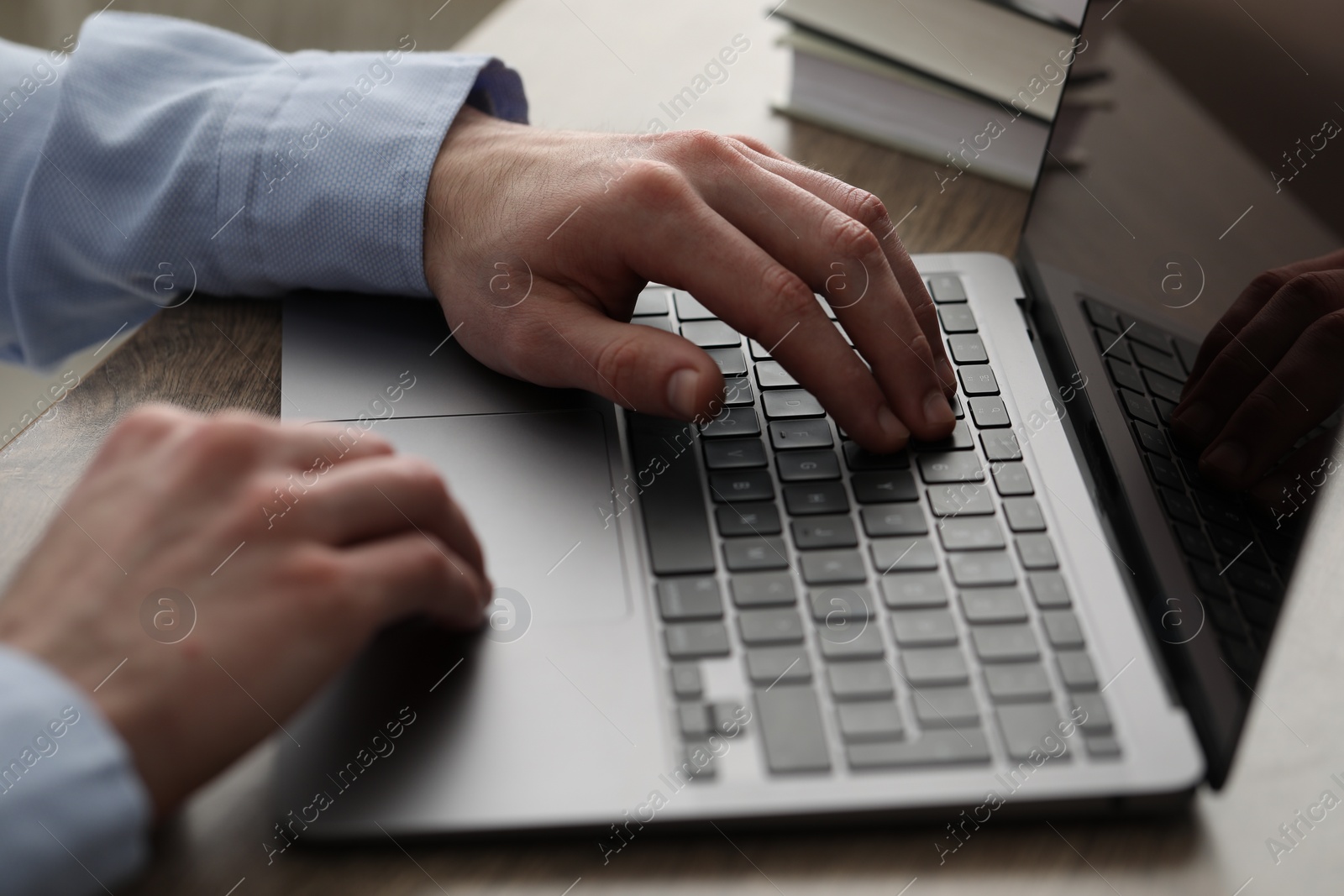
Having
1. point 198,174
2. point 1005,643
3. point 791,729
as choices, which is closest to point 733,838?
point 791,729

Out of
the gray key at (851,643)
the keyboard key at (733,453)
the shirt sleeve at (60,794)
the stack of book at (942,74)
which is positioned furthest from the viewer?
the stack of book at (942,74)

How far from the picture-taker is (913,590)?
0.50 metres

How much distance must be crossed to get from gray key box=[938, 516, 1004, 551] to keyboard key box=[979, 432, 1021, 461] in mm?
51

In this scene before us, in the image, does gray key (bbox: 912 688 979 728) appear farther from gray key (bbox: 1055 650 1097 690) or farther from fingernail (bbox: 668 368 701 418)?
fingernail (bbox: 668 368 701 418)

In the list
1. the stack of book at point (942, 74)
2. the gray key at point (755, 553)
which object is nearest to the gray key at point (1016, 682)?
the gray key at point (755, 553)

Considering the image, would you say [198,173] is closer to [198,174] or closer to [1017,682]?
[198,174]

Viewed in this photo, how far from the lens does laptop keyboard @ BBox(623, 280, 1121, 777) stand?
0.44 meters

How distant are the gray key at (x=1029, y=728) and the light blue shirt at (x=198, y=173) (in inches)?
16.8

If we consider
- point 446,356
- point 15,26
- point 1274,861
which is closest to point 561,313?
point 446,356

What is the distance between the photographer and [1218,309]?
0.51 meters

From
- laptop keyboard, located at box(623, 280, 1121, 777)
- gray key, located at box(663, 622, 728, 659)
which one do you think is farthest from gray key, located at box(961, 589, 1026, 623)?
gray key, located at box(663, 622, 728, 659)

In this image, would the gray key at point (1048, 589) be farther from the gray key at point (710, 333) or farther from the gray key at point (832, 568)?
the gray key at point (710, 333)

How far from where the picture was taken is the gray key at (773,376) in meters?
0.62

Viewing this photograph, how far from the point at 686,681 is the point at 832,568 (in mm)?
96
